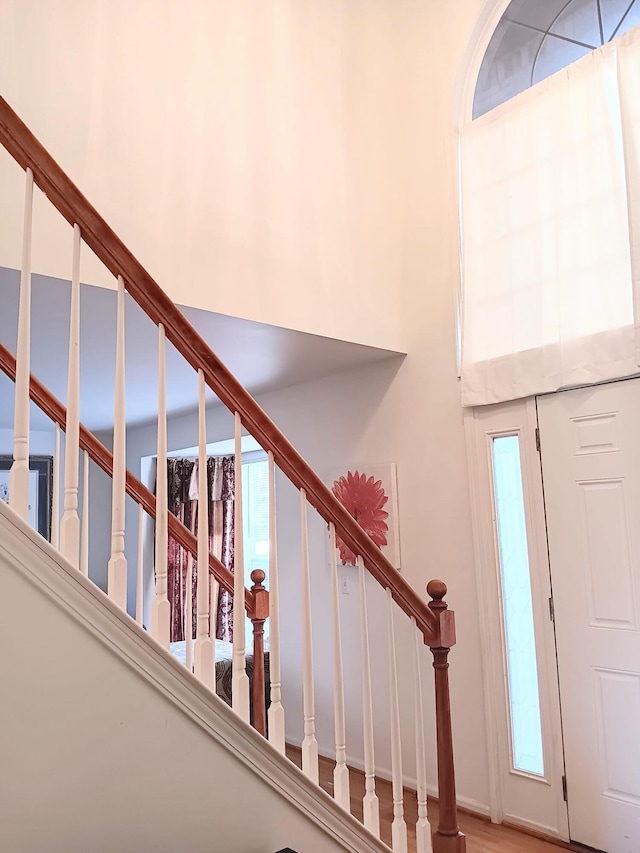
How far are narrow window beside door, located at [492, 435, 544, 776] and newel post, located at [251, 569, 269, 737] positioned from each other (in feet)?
3.90

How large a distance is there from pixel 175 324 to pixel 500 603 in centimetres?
236

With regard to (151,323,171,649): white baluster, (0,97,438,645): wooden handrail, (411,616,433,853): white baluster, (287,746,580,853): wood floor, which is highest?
(0,97,438,645): wooden handrail

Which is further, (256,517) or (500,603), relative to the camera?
(256,517)

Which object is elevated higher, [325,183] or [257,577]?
[325,183]

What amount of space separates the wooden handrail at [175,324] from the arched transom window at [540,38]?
8.47 feet

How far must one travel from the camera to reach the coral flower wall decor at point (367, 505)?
3.87 meters

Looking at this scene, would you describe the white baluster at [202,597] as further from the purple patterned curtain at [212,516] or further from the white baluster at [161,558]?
the purple patterned curtain at [212,516]

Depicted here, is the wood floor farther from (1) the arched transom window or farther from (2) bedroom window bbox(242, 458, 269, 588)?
(1) the arched transom window

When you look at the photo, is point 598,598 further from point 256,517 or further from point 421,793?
point 256,517

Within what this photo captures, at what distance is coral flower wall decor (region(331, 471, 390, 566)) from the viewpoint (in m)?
3.87

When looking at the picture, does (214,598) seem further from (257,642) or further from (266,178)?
(266,178)

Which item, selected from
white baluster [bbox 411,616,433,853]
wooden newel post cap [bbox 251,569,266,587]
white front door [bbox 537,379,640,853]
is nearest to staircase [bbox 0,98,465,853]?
white baluster [bbox 411,616,433,853]

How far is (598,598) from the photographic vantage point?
9.58 feet

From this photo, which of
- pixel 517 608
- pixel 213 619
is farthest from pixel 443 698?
pixel 517 608
